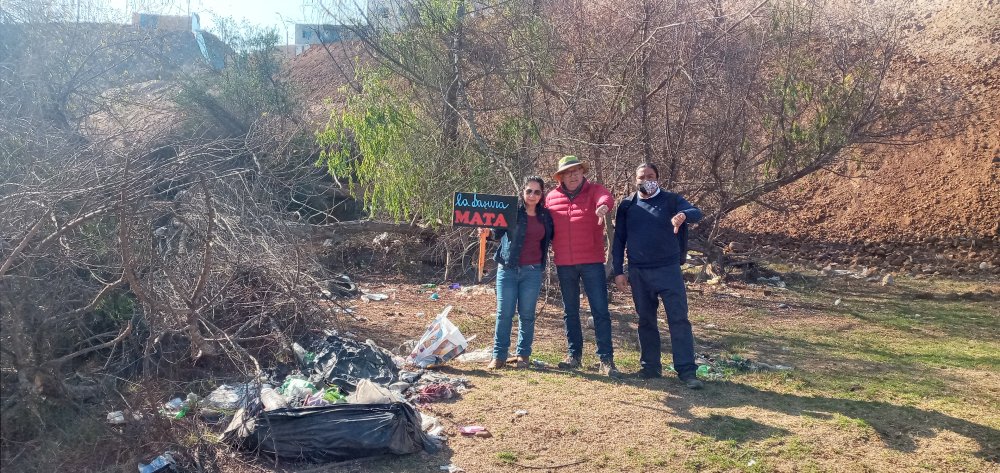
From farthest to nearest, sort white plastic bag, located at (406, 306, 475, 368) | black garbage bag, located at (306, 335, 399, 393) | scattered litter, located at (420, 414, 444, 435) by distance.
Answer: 1. white plastic bag, located at (406, 306, 475, 368)
2. black garbage bag, located at (306, 335, 399, 393)
3. scattered litter, located at (420, 414, 444, 435)

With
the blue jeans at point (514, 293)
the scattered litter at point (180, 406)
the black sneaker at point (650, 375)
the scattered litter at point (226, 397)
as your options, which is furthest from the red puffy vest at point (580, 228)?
the scattered litter at point (180, 406)

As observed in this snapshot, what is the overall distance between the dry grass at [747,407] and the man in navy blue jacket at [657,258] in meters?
0.35

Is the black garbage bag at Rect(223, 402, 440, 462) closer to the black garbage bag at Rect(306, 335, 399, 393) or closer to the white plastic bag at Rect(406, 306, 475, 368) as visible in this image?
the black garbage bag at Rect(306, 335, 399, 393)

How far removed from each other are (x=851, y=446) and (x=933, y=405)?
1299mm

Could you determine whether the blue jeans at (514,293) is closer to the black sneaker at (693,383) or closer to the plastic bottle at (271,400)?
the black sneaker at (693,383)

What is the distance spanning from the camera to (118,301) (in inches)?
216

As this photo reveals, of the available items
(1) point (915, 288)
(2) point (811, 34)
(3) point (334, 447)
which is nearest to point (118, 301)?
(3) point (334, 447)

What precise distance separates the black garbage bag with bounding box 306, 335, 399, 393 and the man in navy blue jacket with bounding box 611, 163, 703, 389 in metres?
1.78

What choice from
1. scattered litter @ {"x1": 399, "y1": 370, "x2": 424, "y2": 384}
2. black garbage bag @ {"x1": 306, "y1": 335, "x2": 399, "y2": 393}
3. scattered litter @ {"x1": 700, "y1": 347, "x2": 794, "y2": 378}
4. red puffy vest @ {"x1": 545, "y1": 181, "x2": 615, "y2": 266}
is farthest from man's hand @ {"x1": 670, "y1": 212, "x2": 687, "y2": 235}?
black garbage bag @ {"x1": 306, "y1": 335, "x2": 399, "y2": 393}

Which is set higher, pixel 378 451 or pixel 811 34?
pixel 811 34

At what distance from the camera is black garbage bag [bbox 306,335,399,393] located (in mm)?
5363

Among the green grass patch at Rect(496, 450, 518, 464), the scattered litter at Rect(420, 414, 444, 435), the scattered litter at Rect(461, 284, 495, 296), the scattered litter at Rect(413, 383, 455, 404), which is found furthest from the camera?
the scattered litter at Rect(461, 284, 495, 296)

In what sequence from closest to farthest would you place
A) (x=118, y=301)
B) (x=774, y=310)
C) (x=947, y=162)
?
(x=118, y=301) < (x=774, y=310) < (x=947, y=162)

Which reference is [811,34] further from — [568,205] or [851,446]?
[851,446]
